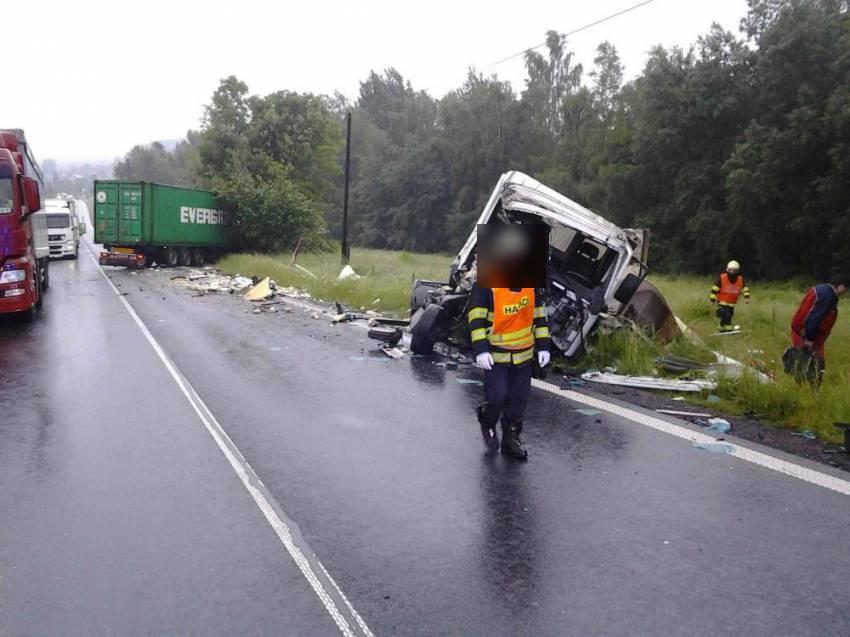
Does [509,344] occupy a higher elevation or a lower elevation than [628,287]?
lower

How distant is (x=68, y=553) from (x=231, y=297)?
16.5 meters

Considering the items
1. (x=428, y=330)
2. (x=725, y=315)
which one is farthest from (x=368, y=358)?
(x=725, y=315)

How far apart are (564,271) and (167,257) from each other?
26478mm

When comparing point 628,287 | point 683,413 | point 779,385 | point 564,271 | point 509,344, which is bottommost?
point 683,413

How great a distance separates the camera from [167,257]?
3366 centimetres

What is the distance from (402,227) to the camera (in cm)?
7175

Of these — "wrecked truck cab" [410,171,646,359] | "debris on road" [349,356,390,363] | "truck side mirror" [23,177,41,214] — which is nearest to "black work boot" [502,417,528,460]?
"wrecked truck cab" [410,171,646,359]

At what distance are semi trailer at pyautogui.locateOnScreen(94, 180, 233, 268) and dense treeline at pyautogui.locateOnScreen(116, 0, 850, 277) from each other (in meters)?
4.25

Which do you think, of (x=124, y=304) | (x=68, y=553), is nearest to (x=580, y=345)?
(x=68, y=553)

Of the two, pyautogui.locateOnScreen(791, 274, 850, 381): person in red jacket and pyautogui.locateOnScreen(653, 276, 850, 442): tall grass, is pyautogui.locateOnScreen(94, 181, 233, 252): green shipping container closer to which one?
pyautogui.locateOnScreen(653, 276, 850, 442): tall grass

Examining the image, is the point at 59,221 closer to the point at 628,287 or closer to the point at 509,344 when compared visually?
the point at 628,287

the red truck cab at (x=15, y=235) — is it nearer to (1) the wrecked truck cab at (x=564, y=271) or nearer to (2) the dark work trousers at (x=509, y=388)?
(1) the wrecked truck cab at (x=564, y=271)

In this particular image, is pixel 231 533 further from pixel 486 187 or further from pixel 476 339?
pixel 486 187

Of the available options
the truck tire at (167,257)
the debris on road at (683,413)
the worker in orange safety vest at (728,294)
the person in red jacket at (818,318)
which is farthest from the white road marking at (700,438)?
the truck tire at (167,257)
